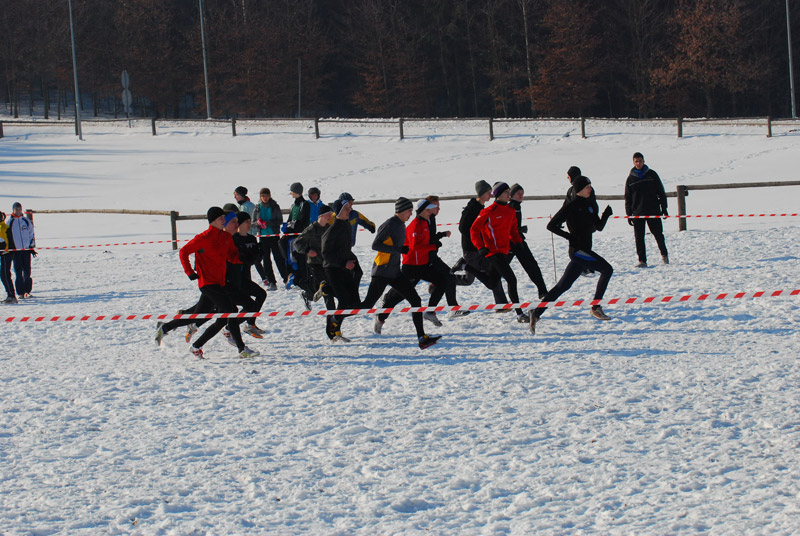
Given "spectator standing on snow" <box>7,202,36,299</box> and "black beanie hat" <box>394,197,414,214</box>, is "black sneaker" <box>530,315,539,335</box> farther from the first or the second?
"spectator standing on snow" <box>7,202,36,299</box>

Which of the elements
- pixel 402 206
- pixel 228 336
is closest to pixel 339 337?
pixel 228 336

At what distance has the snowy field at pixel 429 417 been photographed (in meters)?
5.71

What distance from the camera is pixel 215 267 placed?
959 cm

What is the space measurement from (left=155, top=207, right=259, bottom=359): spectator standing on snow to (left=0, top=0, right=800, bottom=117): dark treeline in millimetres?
45452

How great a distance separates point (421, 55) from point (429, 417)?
59.3 meters

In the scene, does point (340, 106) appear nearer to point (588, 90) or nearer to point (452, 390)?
point (588, 90)

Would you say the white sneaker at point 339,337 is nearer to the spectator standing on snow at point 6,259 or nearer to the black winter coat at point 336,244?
the black winter coat at point 336,244

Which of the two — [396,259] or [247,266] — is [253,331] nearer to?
[247,266]

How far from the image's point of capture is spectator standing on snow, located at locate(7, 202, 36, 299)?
1452 cm

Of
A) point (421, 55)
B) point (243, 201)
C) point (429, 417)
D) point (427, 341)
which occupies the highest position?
point (421, 55)

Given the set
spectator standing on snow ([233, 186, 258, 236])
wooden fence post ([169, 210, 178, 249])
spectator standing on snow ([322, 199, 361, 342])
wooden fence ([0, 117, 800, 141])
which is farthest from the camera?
wooden fence ([0, 117, 800, 141])

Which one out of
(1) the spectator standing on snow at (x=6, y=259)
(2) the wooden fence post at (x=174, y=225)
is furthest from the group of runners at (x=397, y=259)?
(2) the wooden fence post at (x=174, y=225)

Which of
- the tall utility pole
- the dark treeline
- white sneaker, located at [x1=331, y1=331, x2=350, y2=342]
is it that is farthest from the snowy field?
the tall utility pole

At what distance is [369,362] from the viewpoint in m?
9.46
